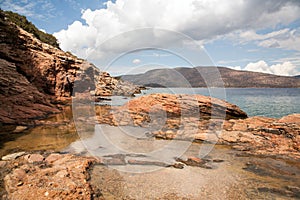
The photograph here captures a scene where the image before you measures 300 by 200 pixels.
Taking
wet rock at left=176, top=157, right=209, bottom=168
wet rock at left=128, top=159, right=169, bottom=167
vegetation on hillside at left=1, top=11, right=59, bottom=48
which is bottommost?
wet rock at left=176, top=157, right=209, bottom=168

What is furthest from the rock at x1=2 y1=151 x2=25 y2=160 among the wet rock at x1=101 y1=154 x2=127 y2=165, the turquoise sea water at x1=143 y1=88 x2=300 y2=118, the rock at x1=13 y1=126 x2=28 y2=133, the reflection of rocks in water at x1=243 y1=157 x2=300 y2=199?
the turquoise sea water at x1=143 y1=88 x2=300 y2=118

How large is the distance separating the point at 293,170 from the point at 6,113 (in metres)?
19.4

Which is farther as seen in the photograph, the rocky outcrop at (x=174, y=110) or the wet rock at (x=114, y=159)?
the rocky outcrop at (x=174, y=110)

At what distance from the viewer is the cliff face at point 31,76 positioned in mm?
17375

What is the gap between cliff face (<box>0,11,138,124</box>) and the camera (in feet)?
57.0

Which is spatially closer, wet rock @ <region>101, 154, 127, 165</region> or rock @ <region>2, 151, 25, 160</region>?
rock @ <region>2, 151, 25, 160</region>

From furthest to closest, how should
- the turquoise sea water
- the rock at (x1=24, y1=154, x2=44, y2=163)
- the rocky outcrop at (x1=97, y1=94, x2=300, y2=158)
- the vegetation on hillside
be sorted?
the vegetation on hillside, the turquoise sea water, the rocky outcrop at (x1=97, y1=94, x2=300, y2=158), the rock at (x1=24, y1=154, x2=44, y2=163)

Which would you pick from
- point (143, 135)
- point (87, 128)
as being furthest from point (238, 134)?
point (87, 128)

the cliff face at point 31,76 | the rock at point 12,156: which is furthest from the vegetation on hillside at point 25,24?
the rock at point 12,156

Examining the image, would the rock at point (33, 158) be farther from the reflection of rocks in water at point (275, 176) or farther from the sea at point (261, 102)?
the sea at point (261, 102)

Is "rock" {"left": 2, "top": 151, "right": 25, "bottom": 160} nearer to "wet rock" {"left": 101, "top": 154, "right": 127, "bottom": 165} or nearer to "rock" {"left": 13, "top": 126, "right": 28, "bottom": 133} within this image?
"wet rock" {"left": 101, "top": 154, "right": 127, "bottom": 165}

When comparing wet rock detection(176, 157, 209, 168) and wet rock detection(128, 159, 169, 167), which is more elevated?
wet rock detection(128, 159, 169, 167)

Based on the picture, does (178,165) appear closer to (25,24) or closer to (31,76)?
(31,76)

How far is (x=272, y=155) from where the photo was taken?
34.4 ft
